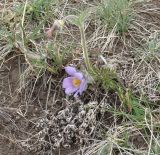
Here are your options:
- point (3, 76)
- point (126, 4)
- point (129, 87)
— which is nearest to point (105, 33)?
point (126, 4)

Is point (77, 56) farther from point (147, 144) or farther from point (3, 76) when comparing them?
point (147, 144)

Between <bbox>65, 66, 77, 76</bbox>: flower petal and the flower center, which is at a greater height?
<bbox>65, 66, 77, 76</bbox>: flower petal

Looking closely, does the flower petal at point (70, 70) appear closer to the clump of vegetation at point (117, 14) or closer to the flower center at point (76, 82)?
the flower center at point (76, 82)

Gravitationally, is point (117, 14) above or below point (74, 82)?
above

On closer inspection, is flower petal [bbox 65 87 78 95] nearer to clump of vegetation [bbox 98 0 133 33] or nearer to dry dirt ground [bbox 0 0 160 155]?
dry dirt ground [bbox 0 0 160 155]

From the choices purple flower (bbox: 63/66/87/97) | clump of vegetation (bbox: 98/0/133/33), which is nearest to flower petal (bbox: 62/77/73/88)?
purple flower (bbox: 63/66/87/97)

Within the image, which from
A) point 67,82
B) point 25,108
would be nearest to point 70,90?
point 67,82

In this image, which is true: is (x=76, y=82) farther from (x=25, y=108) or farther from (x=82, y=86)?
(x=25, y=108)

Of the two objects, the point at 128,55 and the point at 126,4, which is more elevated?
the point at 126,4
